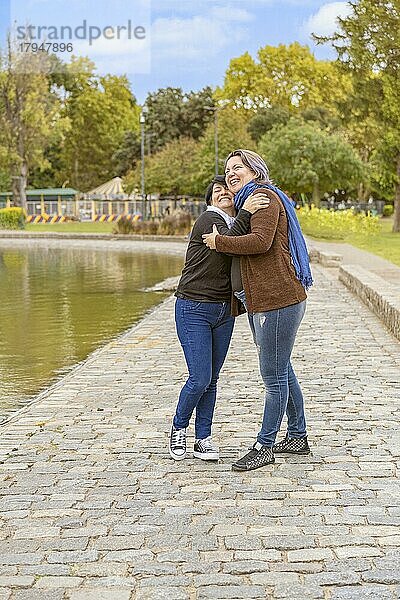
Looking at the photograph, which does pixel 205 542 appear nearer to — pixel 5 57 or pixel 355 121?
pixel 355 121

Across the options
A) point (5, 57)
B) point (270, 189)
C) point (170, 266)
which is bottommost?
point (170, 266)

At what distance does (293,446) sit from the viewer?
251 inches

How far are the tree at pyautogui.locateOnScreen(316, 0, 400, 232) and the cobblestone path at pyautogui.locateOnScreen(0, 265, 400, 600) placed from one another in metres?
31.2

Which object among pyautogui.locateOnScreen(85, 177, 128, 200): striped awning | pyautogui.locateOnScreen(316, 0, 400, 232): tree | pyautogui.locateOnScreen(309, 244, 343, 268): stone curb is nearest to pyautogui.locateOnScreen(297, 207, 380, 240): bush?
pyautogui.locateOnScreen(316, 0, 400, 232): tree

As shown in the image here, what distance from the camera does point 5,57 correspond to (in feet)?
202

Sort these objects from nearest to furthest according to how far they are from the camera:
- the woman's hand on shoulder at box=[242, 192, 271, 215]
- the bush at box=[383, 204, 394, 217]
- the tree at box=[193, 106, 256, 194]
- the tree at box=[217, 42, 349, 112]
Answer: the woman's hand on shoulder at box=[242, 192, 271, 215] < the tree at box=[193, 106, 256, 194] < the bush at box=[383, 204, 394, 217] < the tree at box=[217, 42, 349, 112]

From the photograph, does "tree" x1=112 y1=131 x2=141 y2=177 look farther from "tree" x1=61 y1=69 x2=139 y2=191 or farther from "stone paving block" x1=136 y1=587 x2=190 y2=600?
"stone paving block" x1=136 y1=587 x2=190 y2=600

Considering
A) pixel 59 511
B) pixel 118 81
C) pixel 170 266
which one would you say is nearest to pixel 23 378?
pixel 59 511

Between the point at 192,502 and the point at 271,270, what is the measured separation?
1.35 metres

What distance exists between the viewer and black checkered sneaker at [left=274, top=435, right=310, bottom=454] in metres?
6.37

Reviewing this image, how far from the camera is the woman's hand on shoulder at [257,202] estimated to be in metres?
5.73

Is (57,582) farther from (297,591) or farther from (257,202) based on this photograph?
(257,202)

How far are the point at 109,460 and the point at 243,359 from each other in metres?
4.41

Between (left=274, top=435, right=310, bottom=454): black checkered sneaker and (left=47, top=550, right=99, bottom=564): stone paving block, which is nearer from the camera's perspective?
(left=47, top=550, right=99, bottom=564): stone paving block
